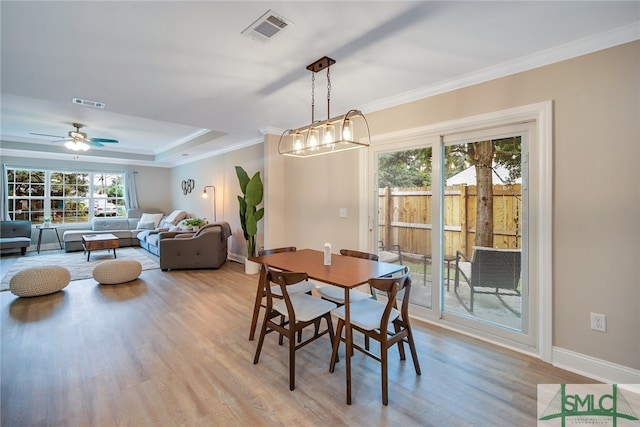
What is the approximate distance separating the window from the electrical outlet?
404 inches

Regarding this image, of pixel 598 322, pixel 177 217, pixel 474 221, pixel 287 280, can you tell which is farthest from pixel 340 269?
pixel 177 217

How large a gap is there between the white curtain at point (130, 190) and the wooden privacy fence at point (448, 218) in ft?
26.3

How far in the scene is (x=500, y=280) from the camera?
2.70m

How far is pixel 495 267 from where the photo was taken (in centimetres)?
272

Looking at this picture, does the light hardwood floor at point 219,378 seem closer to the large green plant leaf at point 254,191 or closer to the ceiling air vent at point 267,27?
the large green plant leaf at point 254,191

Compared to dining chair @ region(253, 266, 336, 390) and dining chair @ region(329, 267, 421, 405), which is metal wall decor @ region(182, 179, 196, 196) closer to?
dining chair @ region(253, 266, 336, 390)

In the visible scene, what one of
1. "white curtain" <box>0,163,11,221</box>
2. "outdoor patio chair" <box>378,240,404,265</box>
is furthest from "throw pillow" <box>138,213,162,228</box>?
"outdoor patio chair" <box>378,240,404,265</box>

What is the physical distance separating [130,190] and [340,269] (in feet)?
27.8

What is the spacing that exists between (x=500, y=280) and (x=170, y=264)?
199 inches

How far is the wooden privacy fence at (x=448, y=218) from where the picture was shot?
8.59ft

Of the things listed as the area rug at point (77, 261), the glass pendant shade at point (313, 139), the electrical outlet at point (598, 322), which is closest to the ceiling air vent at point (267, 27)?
the glass pendant shade at point (313, 139)

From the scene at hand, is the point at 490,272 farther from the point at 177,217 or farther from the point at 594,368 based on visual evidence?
the point at 177,217

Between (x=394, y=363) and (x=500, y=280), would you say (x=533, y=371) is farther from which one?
(x=394, y=363)

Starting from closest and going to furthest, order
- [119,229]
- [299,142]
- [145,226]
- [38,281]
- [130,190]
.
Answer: [299,142] < [38,281] < [119,229] < [145,226] < [130,190]
